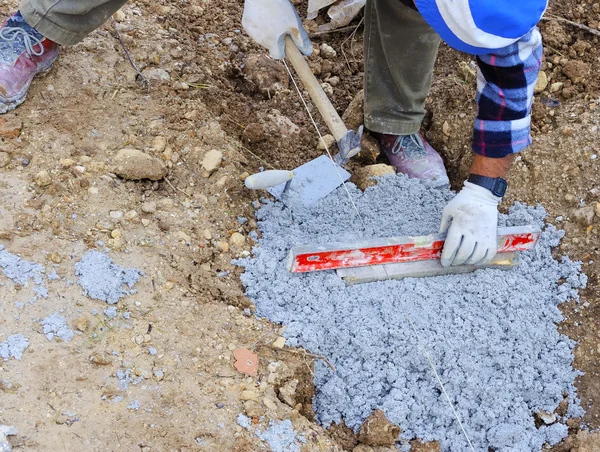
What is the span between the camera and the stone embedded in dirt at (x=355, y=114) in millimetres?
2783

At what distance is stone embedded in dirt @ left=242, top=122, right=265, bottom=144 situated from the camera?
99.9 inches

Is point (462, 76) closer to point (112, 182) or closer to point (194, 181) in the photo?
point (194, 181)

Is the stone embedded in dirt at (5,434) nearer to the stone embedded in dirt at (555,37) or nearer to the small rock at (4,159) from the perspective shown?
the small rock at (4,159)

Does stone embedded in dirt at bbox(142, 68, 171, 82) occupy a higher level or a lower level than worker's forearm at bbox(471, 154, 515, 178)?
lower

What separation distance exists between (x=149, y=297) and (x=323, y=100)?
989 mm

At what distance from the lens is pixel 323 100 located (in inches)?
91.0

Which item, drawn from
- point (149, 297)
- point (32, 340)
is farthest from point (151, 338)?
point (32, 340)

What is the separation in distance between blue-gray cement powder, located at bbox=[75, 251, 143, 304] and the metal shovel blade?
0.67 m

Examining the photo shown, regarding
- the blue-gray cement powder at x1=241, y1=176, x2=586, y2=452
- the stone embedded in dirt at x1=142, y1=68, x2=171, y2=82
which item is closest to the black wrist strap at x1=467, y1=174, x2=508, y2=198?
the blue-gray cement powder at x1=241, y1=176, x2=586, y2=452

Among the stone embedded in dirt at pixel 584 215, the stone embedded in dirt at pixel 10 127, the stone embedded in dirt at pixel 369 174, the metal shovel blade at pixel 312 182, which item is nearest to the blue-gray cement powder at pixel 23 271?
the stone embedded in dirt at pixel 10 127

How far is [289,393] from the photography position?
1.79 metres

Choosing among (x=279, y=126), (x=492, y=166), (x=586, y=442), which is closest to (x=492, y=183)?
(x=492, y=166)

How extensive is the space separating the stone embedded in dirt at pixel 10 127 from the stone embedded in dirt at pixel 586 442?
7.15 feet

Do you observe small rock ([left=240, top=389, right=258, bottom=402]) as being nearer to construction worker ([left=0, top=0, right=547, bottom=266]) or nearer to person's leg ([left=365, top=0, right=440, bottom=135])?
construction worker ([left=0, top=0, right=547, bottom=266])
